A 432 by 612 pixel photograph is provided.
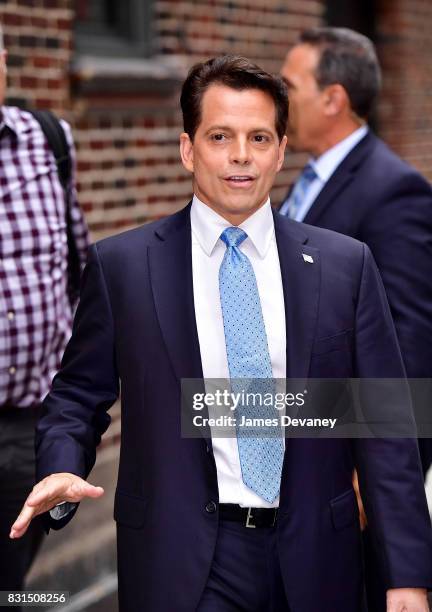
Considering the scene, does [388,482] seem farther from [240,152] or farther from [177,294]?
[240,152]

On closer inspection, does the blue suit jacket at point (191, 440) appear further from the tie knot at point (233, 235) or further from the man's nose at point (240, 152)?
the man's nose at point (240, 152)

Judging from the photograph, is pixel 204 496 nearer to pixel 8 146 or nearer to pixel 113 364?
pixel 113 364

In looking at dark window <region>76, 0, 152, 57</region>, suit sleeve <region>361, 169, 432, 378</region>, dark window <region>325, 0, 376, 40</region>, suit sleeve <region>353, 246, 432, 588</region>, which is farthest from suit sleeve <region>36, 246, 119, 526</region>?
dark window <region>325, 0, 376, 40</region>

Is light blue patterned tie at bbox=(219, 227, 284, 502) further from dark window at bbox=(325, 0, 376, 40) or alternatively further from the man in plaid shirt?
dark window at bbox=(325, 0, 376, 40)

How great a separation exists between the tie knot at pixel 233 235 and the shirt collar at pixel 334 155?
5.45 ft

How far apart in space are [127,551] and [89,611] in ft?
8.53

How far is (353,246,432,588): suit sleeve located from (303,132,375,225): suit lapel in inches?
51.6

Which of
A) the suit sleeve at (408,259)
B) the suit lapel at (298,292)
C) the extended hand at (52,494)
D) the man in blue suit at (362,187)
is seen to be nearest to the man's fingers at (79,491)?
the extended hand at (52,494)

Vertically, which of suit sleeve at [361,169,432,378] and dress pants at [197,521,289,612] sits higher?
suit sleeve at [361,169,432,378]

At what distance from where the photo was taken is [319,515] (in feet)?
9.96

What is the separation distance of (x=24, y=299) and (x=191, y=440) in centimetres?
124

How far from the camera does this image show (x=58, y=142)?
4227mm

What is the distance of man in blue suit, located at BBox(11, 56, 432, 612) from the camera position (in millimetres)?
2955

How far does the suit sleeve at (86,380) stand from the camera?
10.00ft
